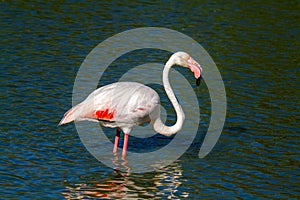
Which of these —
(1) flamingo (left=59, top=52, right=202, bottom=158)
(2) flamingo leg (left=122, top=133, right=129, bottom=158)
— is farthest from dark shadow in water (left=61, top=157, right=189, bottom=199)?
(1) flamingo (left=59, top=52, right=202, bottom=158)

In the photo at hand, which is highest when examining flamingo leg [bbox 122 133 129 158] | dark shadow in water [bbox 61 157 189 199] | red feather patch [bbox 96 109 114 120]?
red feather patch [bbox 96 109 114 120]

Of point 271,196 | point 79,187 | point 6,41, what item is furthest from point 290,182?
point 6,41

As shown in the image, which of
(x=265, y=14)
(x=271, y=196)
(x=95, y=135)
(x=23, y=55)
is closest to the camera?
(x=271, y=196)

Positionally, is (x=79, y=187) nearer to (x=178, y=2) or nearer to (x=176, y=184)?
(x=176, y=184)

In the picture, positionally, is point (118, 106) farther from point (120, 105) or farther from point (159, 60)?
point (159, 60)

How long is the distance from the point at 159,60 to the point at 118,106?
208 inches

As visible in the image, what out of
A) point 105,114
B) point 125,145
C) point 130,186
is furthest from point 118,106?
point 130,186

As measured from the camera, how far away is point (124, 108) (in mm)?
10906

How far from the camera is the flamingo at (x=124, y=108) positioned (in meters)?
10.8

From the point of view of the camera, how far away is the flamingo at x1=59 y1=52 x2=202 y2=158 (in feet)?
35.6

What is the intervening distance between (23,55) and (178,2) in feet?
20.1

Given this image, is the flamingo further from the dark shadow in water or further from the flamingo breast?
the dark shadow in water

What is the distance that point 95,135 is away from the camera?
39.0ft

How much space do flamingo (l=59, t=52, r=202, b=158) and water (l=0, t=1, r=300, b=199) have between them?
60cm
